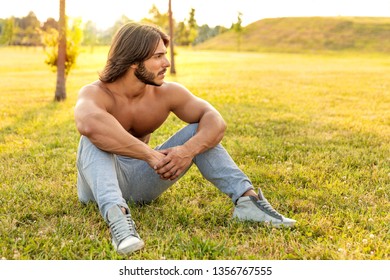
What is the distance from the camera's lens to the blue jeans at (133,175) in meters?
3.88

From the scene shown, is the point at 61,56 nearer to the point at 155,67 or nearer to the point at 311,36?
the point at 155,67

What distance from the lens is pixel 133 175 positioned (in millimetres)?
4453

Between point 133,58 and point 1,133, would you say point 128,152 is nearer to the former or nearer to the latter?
point 133,58

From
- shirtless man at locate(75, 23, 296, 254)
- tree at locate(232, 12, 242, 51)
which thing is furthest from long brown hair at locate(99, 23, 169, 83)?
tree at locate(232, 12, 242, 51)

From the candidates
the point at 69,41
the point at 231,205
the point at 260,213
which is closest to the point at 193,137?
the point at 260,213

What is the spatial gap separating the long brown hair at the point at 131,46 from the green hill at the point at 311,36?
75161mm

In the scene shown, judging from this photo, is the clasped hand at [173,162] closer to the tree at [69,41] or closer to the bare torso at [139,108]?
the bare torso at [139,108]

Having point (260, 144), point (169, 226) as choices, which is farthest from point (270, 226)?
point (260, 144)

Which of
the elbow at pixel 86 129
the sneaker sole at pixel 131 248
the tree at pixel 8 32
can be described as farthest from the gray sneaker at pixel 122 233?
the tree at pixel 8 32

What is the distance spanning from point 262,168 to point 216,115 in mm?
2004

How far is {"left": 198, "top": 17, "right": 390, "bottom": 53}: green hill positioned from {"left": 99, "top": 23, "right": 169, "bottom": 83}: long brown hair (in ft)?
247

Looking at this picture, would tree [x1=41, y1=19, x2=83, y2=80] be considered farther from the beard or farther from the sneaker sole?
the sneaker sole

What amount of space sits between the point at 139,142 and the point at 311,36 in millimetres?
91746

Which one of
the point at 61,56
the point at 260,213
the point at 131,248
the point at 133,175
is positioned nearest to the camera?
the point at 131,248
